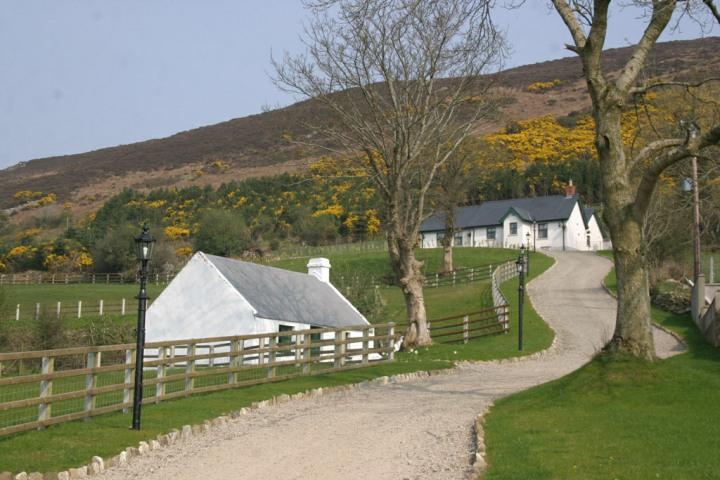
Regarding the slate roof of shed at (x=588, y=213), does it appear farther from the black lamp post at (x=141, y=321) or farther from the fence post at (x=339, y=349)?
the black lamp post at (x=141, y=321)

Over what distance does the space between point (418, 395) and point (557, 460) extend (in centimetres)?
827

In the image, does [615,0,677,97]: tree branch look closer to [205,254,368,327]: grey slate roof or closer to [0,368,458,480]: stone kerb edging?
[0,368,458,480]: stone kerb edging

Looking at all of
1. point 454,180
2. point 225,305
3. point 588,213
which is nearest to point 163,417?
→ point 225,305

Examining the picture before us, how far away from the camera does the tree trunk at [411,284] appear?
29469 mm

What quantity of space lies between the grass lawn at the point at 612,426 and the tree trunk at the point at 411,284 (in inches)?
579

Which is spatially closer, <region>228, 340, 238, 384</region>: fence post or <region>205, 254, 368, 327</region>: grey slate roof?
<region>228, 340, 238, 384</region>: fence post

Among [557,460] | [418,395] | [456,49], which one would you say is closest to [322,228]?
[456,49]

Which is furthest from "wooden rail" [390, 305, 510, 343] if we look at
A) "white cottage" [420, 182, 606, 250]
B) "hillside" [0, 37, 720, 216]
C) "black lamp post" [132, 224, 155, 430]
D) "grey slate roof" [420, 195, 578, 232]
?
"hillside" [0, 37, 720, 216]

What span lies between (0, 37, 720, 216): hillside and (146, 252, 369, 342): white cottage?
288 feet

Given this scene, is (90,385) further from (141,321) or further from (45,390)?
(141,321)

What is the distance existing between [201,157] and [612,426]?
14829 centimetres

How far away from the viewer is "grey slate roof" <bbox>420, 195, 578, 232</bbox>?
8062cm

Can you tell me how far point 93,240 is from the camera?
8250 centimetres

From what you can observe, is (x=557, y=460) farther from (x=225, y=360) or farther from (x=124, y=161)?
(x=124, y=161)
